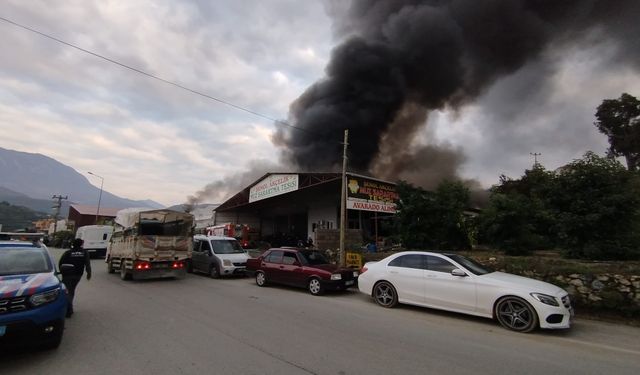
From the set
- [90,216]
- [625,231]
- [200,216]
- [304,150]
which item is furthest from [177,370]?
[90,216]

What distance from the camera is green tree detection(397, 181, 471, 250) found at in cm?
1404

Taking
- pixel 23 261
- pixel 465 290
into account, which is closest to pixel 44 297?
pixel 23 261

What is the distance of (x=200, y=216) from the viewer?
132ft

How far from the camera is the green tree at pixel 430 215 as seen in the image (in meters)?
14.0

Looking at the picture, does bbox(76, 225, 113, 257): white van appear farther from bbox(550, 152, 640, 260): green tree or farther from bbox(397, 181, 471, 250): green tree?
bbox(550, 152, 640, 260): green tree

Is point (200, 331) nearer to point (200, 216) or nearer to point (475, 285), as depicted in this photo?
point (475, 285)

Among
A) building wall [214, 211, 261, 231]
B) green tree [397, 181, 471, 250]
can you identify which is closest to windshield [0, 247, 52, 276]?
green tree [397, 181, 471, 250]

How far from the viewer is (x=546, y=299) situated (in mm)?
6273

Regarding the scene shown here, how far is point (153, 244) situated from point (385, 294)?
8.34 m

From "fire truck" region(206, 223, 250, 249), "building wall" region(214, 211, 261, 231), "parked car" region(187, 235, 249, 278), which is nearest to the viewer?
"parked car" region(187, 235, 249, 278)

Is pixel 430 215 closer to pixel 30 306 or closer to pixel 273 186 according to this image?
pixel 30 306

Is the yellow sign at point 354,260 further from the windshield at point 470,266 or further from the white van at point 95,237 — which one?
the white van at point 95,237

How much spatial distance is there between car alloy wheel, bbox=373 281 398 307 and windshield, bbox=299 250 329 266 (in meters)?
2.77

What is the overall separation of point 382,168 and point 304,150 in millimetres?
7075
